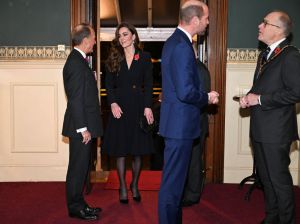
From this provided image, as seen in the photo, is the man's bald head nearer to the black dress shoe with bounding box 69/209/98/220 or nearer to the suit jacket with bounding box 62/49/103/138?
the suit jacket with bounding box 62/49/103/138

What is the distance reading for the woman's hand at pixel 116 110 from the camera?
149 inches

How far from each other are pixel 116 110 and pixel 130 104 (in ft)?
0.46

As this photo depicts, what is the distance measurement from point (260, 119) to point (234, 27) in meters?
1.81

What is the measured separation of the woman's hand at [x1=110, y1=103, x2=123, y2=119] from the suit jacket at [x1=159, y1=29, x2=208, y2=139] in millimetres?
1099

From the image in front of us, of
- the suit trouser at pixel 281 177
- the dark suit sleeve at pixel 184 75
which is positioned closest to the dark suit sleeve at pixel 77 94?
the dark suit sleeve at pixel 184 75

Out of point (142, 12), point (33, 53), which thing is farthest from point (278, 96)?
point (142, 12)

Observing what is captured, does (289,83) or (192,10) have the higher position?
(192,10)

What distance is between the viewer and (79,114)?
10.5 ft

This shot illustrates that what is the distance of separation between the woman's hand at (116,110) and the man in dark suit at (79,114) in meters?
0.43

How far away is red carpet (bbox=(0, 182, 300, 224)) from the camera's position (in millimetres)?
3477

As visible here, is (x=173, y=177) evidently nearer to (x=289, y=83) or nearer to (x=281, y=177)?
(x=281, y=177)

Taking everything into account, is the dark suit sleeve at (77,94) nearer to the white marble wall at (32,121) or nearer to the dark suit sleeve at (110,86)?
the dark suit sleeve at (110,86)

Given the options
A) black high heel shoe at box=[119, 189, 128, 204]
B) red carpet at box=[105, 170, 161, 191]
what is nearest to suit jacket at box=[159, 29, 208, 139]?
black high heel shoe at box=[119, 189, 128, 204]

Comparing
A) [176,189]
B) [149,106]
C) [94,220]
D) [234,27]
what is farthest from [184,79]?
[234,27]
